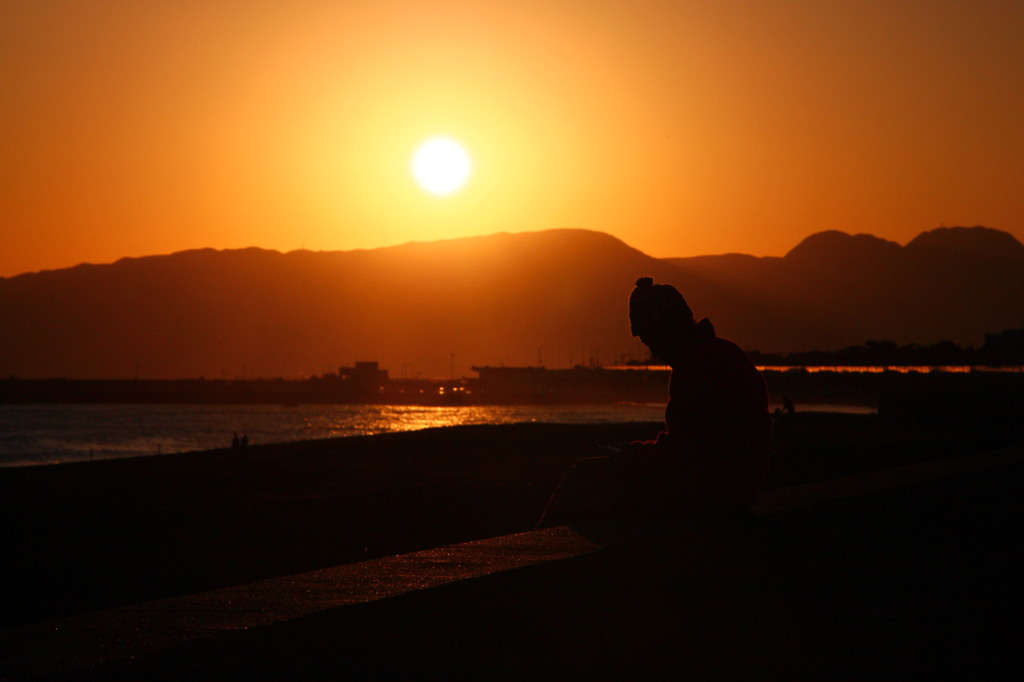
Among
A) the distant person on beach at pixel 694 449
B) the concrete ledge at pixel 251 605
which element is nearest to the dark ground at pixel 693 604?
the concrete ledge at pixel 251 605

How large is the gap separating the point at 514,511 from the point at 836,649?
14.7 metres

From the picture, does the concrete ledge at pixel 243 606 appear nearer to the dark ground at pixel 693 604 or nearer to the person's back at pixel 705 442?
the dark ground at pixel 693 604

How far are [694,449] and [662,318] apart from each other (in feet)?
1.76

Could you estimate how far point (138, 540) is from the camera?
18.8 meters

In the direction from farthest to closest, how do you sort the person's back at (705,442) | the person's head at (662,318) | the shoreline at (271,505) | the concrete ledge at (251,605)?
1. the shoreline at (271,505)
2. the person's head at (662,318)
3. the person's back at (705,442)
4. the concrete ledge at (251,605)

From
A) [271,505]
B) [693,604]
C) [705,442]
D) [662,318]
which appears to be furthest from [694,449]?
[271,505]

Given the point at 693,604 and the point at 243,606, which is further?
the point at 693,604

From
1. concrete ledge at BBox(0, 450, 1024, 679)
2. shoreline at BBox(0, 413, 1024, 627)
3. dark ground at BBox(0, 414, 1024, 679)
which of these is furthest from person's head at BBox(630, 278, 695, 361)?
concrete ledge at BBox(0, 450, 1024, 679)

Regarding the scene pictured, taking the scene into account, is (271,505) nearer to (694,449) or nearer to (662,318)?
(662,318)

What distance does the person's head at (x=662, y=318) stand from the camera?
4301 mm

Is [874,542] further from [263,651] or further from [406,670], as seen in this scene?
[263,651]

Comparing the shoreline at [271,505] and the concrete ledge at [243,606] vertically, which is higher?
the concrete ledge at [243,606]

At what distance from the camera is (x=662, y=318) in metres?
4.32

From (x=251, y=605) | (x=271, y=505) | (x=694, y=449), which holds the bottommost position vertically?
(x=271, y=505)
